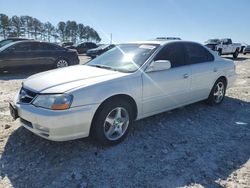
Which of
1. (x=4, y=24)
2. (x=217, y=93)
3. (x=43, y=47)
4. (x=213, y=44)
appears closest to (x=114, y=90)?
(x=217, y=93)

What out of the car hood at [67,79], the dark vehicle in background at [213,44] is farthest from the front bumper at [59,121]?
the dark vehicle in background at [213,44]

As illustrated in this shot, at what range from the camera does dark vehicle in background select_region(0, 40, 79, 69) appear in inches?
404

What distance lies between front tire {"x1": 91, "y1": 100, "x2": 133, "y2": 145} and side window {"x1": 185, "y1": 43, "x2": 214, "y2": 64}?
189 centimetres

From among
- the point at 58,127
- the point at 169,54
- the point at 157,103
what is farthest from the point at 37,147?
the point at 169,54

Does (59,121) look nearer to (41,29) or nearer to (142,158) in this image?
(142,158)

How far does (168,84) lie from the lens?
4578 mm

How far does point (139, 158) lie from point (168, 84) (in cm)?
150

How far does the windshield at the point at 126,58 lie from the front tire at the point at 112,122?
2.13ft

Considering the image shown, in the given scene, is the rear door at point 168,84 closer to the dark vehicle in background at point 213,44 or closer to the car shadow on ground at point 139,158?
the car shadow on ground at point 139,158

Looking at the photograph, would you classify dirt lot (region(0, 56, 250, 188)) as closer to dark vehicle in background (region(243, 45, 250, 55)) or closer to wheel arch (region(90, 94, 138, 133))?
wheel arch (region(90, 94, 138, 133))

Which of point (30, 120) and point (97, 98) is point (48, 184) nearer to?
Result: point (30, 120)

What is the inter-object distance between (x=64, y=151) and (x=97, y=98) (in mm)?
899

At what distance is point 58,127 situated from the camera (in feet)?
11.0

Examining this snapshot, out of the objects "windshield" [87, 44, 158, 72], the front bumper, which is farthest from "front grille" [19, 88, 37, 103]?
"windshield" [87, 44, 158, 72]
